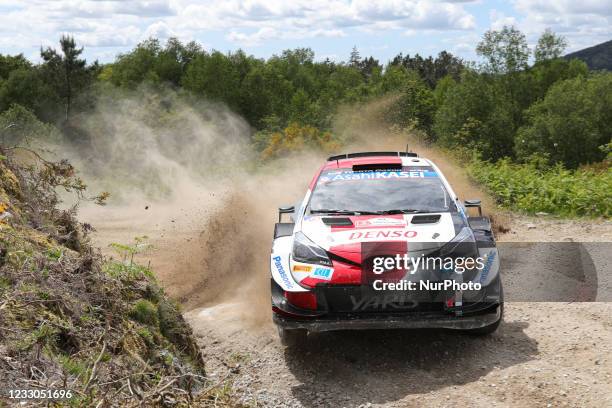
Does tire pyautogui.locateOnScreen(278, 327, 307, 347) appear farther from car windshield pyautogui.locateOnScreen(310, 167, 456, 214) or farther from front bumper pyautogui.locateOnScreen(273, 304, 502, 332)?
car windshield pyautogui.locateOnScreen(310, 167, 456, 214)

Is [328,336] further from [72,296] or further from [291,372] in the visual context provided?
[72,296]

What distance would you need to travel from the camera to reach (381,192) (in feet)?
24.3

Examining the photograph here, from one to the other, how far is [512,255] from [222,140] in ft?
96.2

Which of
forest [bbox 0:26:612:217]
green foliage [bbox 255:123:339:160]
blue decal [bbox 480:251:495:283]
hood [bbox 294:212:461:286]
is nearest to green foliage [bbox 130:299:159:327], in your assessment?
hood [bbox 294:212:461:286]

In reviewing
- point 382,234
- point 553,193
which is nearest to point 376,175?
point 382,234

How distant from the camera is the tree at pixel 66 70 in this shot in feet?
235

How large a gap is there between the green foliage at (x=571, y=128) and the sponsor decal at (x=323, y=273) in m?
63.6

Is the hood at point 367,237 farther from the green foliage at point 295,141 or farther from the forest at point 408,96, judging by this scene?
the forest at point 408,96

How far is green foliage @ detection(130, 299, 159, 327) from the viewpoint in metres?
5.88

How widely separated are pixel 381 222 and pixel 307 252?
2.68 feet

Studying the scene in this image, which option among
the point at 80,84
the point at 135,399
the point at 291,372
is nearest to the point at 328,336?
the point at 291,372

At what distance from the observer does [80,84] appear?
72.4 meters

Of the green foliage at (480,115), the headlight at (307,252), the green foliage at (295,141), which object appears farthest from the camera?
the green foliage at (480,115)

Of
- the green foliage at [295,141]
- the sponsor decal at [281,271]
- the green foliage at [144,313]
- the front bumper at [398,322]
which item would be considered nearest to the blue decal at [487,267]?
the front bumper at [398,322]
